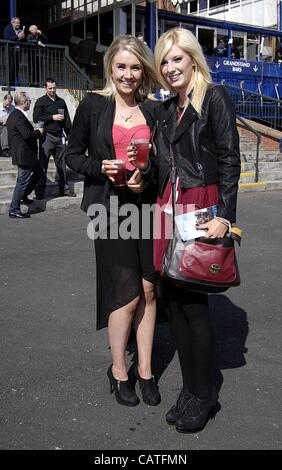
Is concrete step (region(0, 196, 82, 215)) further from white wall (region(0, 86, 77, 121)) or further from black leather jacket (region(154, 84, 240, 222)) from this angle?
black leather jacket (region(154, 84, 240, 222))

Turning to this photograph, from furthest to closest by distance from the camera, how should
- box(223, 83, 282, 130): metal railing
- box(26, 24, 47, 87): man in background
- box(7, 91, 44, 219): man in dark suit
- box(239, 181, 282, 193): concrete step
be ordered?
box(223, 83, 282, 130): metal railing
box(26, 24, 47, 87): man in background
box(239, 181, 282, 193): concrete step
box(7, 91, 44, 219): man in dark suit

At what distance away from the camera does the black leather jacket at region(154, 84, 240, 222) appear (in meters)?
2.64

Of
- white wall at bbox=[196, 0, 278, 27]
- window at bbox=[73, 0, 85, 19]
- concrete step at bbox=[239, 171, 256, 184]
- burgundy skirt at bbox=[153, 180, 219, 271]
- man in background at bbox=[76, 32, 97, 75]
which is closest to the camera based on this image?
burgundy skirt at bbox=[153, 180, 219, 271]

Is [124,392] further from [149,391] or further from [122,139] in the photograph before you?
[122,139]

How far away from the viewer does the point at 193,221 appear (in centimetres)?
270

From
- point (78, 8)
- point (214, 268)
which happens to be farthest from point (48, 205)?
point (78, 8)

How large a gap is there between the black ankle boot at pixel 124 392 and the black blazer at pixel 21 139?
606cm

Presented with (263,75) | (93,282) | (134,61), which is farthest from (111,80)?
(263,75)

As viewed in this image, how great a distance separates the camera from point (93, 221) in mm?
3045

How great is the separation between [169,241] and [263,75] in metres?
17.3

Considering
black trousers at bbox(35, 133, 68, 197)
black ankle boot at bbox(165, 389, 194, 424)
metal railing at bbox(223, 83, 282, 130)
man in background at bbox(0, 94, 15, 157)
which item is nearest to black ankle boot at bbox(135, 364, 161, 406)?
black ankle boot at bbox(165, 389, 194, 424)

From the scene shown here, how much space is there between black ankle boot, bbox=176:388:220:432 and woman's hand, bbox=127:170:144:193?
114cm

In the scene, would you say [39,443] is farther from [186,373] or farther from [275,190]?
[275,190]

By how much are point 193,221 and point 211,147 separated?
0.37m
